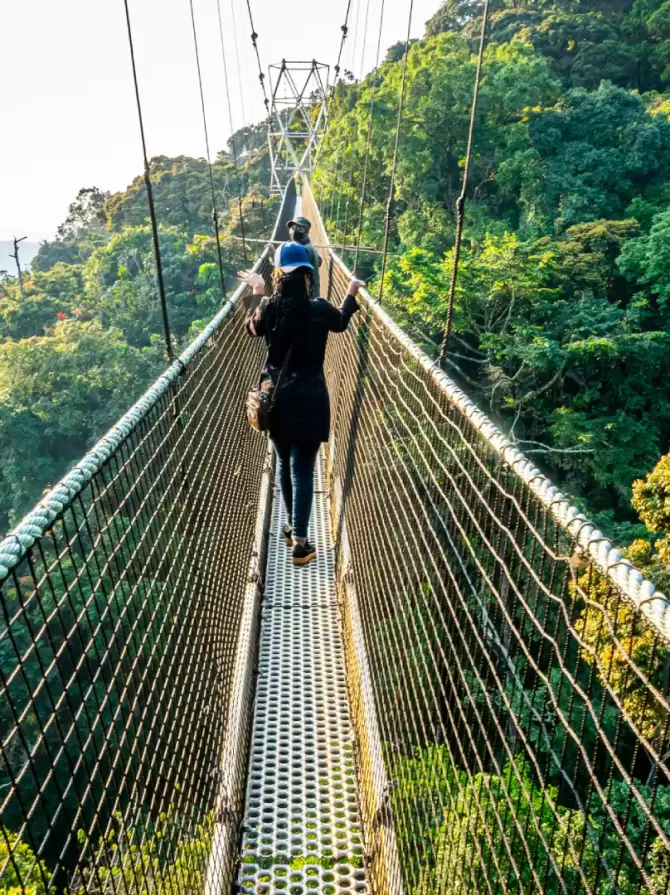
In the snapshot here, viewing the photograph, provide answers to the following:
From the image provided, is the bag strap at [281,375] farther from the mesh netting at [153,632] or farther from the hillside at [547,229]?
the hillside at [547,229]

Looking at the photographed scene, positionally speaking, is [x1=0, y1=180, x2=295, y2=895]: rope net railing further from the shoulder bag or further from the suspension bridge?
the shoulder bag

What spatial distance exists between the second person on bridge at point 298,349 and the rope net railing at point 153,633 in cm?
19

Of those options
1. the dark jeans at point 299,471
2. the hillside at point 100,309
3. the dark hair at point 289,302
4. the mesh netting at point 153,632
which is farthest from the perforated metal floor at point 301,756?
the hillside at point 100,309

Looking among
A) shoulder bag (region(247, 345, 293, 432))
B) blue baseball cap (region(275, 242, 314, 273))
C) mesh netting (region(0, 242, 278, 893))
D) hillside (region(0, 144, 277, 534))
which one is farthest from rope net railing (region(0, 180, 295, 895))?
hillside (region(0, 144, 277, 534))

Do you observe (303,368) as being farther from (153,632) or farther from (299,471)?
(153,632)

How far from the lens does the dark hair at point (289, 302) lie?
195cm

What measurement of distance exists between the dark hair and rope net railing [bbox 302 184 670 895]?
0.25 m

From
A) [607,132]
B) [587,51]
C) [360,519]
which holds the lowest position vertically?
[360,519]

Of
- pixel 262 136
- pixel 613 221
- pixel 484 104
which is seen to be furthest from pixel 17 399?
pixel 262 136

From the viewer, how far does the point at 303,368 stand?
79.5 inches

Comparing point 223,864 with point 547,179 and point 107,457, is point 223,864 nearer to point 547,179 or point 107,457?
point 107,457

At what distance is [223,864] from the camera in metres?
1.40

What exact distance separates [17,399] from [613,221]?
51.5 ft

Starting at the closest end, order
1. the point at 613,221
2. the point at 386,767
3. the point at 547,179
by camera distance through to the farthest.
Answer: the point at 386,767 < the point at 613,221 < the point at 547,179
